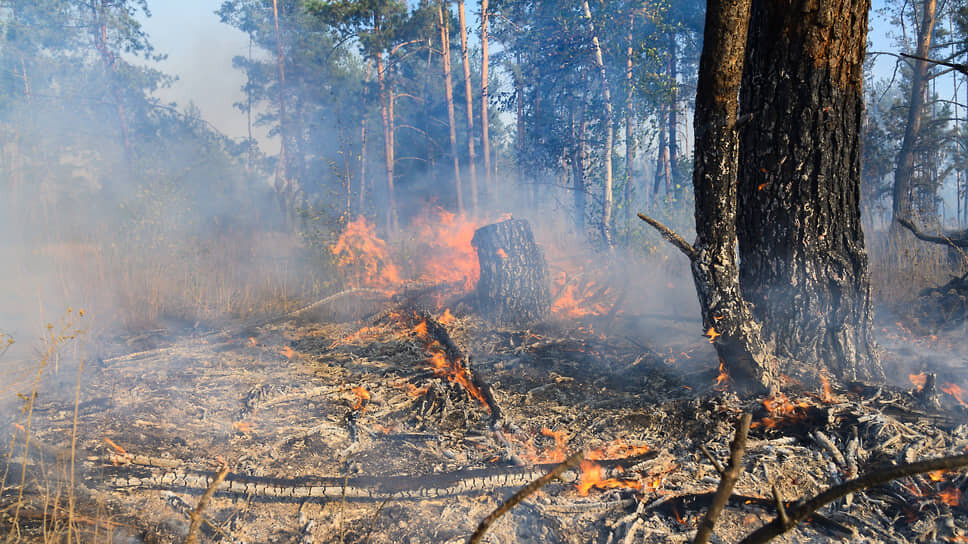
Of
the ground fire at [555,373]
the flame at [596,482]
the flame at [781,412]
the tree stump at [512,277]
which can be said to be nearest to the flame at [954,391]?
the ground fire at [555,373]

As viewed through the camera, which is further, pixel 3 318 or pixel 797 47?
pixel 3 318

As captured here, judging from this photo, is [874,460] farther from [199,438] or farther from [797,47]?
[199,438]

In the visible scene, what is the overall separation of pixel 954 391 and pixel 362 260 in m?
8.00

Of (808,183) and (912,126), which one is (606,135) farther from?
(808,183)

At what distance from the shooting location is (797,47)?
11.3ft

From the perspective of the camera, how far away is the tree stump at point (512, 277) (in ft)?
21.7

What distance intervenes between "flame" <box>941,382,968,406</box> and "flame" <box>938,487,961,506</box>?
1344 mm

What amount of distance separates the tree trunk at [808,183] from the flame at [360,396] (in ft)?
10.9

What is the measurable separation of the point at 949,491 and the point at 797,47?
9.61 ft

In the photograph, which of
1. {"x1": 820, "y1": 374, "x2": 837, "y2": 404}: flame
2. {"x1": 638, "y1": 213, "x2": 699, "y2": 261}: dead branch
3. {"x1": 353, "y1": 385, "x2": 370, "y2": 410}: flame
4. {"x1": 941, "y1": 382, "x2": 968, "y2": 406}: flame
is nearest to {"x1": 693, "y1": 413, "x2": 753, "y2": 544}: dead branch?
{"x1": 638, "y1": 213, "x2": 699, "y2": 261}: dead branch

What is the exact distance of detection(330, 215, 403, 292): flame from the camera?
880 cm

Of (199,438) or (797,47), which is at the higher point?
(797,47)

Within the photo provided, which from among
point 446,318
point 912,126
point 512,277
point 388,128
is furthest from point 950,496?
point 388,128

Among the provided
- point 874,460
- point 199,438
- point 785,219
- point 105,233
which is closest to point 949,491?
point 874,460
